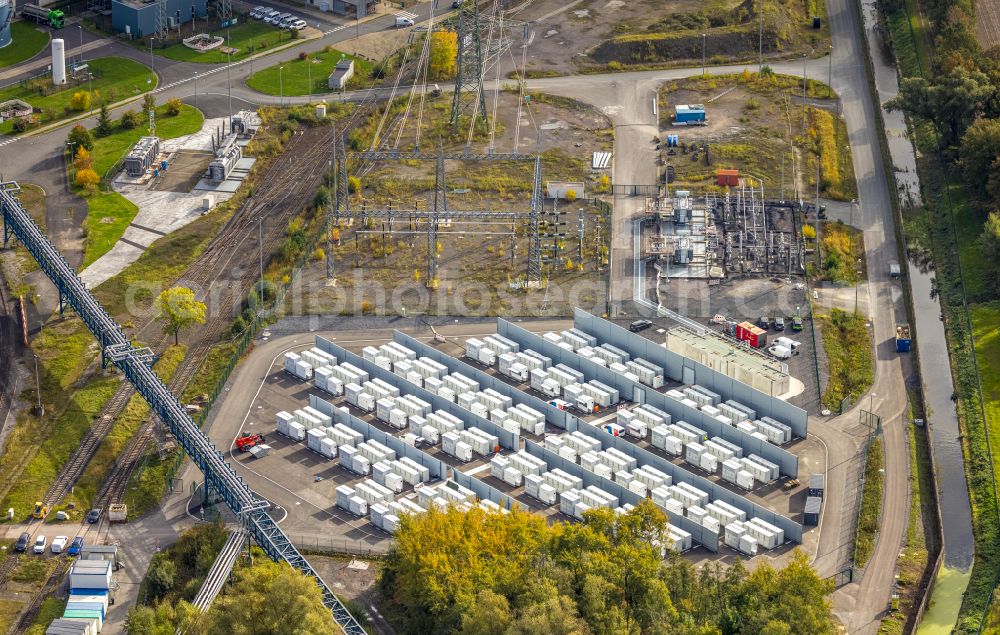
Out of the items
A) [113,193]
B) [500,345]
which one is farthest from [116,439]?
[113,193]

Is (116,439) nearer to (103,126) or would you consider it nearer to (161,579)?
(161,579)

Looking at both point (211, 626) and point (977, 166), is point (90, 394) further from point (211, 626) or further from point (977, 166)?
point (977, 166)

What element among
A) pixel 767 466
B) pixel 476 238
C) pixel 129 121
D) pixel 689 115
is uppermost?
pixel 689 115

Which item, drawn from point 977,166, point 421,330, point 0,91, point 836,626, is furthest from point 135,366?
point 977,166

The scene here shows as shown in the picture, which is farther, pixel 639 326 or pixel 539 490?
pixel 639 326

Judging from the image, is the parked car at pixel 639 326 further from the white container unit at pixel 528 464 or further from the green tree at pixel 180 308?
the green tree at pixel 180 308

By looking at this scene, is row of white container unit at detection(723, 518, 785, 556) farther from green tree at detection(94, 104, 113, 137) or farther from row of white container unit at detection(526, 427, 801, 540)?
green tree at detection(94, 104, 113, 137)
